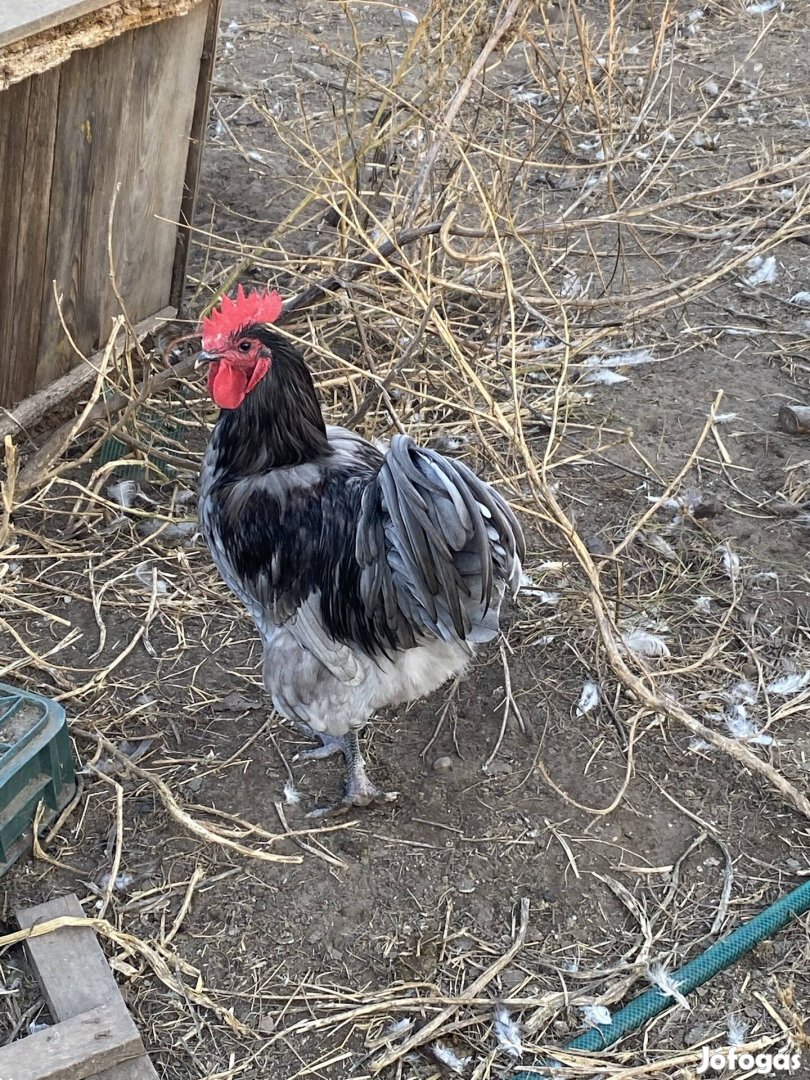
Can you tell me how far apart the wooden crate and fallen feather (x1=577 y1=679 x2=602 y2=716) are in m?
2.10

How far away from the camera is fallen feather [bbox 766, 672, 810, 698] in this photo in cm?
380

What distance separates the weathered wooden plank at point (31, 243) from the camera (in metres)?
3.91

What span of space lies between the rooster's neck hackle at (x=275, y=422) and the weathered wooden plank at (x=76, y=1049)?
1.48 m

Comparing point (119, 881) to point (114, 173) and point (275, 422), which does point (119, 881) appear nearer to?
point (275, 422)

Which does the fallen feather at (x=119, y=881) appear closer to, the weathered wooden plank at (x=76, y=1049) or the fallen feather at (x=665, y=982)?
the weathered wooden plank at (x=76, y=1049)

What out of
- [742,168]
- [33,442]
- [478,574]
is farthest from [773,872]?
[742,168]

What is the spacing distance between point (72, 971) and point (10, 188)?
2.64m

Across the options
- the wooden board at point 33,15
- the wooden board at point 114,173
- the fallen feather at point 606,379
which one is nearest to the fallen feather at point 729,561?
the fallen feather at point 606,379

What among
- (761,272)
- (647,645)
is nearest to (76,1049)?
(647,645)

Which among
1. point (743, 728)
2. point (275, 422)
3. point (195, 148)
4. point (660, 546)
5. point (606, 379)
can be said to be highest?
point (195, 148)

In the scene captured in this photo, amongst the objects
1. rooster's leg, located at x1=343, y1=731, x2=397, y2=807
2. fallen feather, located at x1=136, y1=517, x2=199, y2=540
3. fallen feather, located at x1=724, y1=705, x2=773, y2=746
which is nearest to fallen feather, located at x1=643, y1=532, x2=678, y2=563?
fallen feather, located at x1=724, y1=705, x2=773, y2=746

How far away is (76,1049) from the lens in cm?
264

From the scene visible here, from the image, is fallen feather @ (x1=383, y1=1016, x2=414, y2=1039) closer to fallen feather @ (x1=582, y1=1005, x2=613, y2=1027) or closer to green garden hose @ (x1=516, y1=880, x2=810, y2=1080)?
green garden hose @ (x1=516, y1=880, x2=810, y2=1080)

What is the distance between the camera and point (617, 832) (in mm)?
3367
